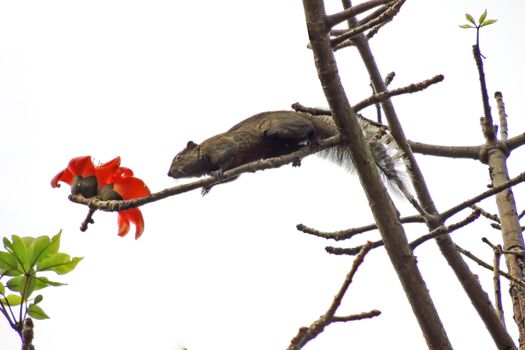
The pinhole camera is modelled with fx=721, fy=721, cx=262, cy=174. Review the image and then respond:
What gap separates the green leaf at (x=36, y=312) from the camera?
189cm

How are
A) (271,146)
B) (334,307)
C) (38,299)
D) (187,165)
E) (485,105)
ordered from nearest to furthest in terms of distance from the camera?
(334,307) → (38,299) → (485,105) → (271,146) → (187,165)

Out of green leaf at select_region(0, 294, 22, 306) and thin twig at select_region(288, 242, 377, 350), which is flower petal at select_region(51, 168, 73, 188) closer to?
green leaf at select_region(0, 294, 22, 306)

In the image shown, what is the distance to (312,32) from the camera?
7.00ft

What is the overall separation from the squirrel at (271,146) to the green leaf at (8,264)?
2.35 metres

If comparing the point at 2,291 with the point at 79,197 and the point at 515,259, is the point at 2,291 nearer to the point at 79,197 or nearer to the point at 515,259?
the point at 79,197

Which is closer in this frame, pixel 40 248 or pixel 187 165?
pixel 40 248

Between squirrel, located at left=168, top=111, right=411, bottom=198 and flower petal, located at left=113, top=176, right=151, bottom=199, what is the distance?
6.00ft

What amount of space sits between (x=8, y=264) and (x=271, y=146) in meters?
2.81

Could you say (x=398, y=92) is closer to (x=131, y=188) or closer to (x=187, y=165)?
(x=131, y=188)

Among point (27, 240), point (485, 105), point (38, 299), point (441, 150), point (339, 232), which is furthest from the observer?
point (441, 150)

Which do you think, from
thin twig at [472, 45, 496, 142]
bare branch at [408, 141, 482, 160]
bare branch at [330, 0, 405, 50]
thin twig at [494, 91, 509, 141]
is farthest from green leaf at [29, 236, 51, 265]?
thin twig at [494, 91, 509, 141]

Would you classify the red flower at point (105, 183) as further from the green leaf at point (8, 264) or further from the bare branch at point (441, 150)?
the bare branch at point (441, 150)

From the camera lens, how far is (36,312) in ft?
6.21

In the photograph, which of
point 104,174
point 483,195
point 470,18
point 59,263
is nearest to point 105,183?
point 104,174
